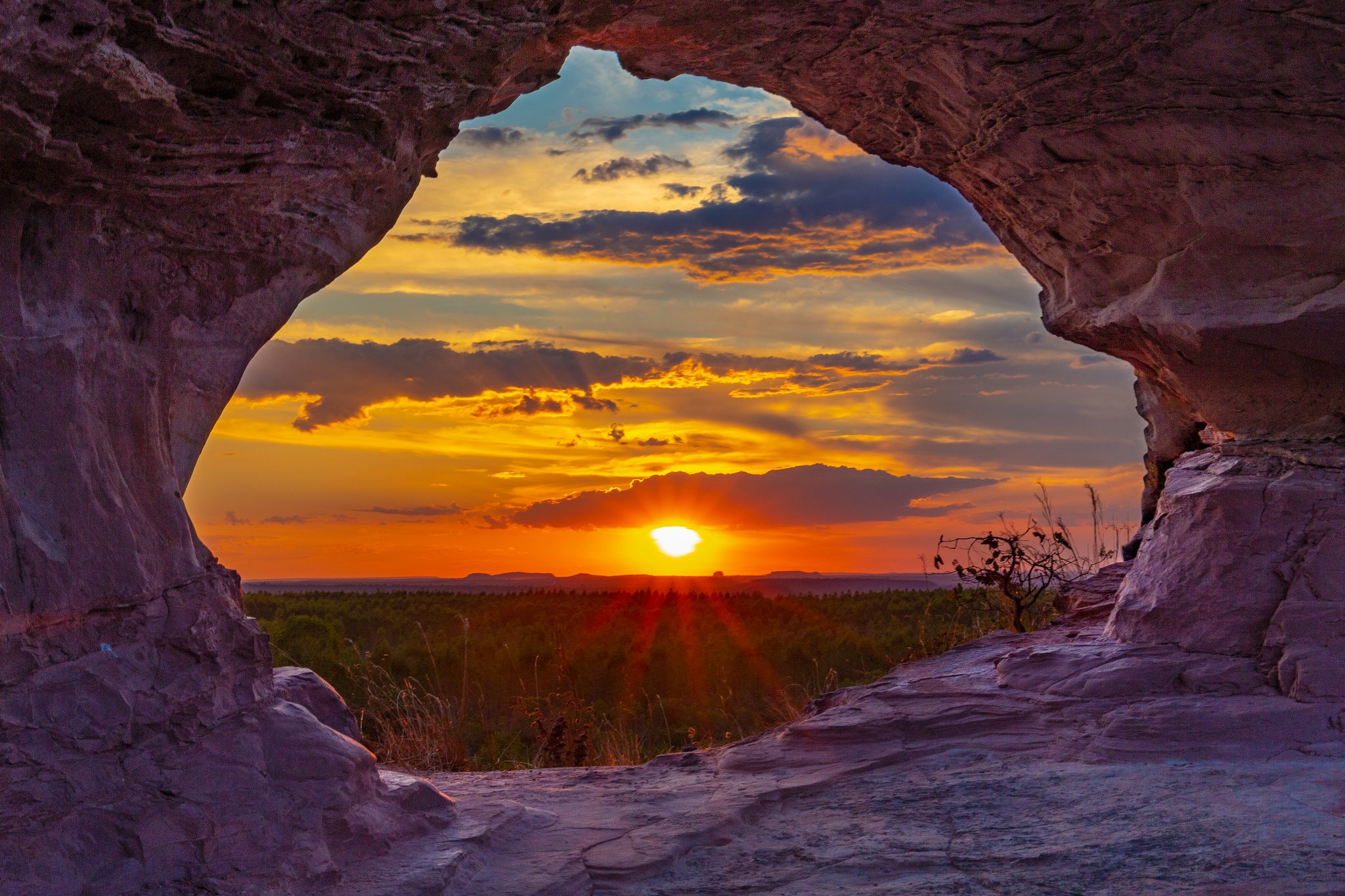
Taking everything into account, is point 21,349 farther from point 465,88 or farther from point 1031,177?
point 1031,177

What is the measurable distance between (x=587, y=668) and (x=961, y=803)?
12647mm

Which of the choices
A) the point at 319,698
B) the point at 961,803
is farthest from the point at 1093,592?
the point at 319,698

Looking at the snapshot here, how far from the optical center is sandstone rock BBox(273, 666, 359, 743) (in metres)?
6.03

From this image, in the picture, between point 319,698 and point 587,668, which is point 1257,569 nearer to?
point 319,698

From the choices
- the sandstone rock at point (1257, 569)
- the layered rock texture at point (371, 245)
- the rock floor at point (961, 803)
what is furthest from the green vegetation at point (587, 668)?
the layered rock texture at point (371, 245)

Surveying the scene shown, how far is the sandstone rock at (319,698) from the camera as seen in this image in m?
6.03

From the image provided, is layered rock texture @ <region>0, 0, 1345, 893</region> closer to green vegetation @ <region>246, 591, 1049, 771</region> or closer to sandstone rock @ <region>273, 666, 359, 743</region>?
sandstone rock @ <region>273, 666, 359, 743</region>

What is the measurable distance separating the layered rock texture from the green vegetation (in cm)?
324

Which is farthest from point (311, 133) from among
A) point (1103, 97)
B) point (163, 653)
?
point (1103, 97)

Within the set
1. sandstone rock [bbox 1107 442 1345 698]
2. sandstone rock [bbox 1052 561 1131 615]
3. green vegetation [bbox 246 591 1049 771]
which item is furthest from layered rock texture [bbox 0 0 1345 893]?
green vegetation [bbox 246 591 1049 771]

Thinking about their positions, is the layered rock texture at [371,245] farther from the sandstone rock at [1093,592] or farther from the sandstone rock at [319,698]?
the sandstone rock at [1093,592]

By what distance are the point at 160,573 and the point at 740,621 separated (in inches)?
909

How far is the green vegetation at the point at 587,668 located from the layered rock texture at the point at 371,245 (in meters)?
3.24

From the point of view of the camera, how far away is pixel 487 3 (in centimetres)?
509
